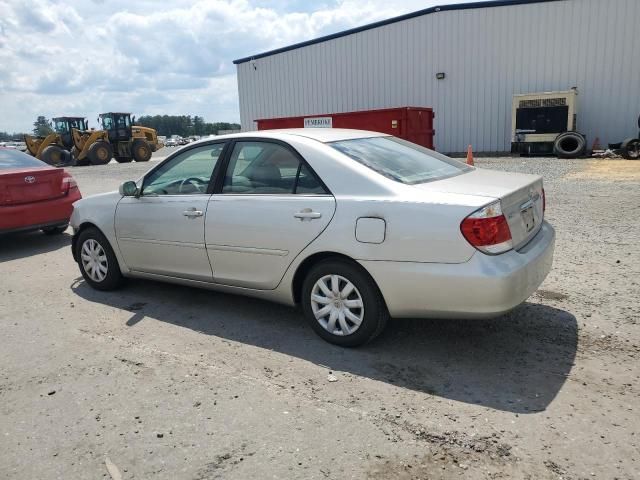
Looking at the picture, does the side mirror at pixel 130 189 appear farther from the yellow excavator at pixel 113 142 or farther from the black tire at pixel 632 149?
the yellow excavator at pixel 113 142

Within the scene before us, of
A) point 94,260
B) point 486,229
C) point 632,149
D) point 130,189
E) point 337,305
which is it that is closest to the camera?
point 486,229

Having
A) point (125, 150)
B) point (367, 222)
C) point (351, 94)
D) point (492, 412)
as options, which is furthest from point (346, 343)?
point (125, 150)

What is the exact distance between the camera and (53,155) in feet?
88.3

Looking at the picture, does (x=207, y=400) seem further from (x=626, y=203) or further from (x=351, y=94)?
(x=351, y=94)

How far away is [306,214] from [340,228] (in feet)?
1.00

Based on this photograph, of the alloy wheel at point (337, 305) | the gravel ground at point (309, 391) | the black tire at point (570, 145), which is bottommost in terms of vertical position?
the gravel ground at point (309, 391)

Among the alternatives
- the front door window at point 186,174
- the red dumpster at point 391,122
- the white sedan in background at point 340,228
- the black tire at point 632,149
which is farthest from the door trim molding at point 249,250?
the black tire at point 632,149

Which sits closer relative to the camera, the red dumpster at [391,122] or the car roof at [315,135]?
the car roof at [315,135]

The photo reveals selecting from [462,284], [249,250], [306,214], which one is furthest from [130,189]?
[462,284]

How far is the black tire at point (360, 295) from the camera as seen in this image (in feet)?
12.0

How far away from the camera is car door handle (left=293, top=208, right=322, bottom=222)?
380 centimetres

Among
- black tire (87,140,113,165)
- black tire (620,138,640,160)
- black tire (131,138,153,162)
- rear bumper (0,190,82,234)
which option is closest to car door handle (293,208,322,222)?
rear bumper (0,190,82,234)

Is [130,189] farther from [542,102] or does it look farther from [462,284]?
[542,102]

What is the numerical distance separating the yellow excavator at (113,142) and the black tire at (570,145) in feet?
66.9
